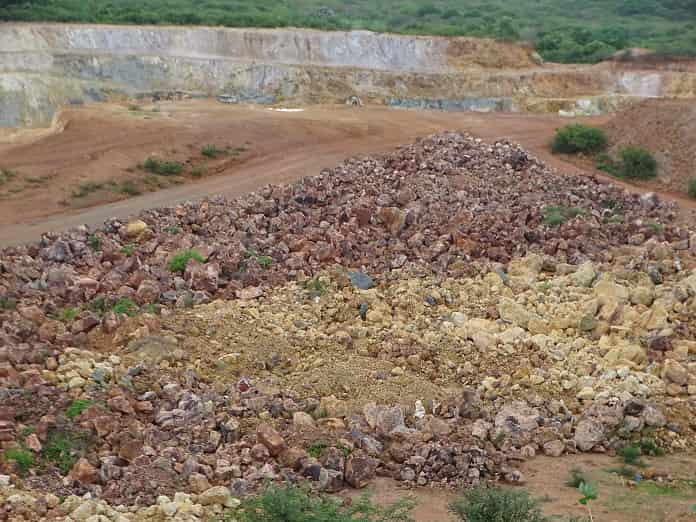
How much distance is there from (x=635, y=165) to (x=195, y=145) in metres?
10.6

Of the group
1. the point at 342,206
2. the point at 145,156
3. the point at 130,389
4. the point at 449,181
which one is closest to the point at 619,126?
the point at 449,181

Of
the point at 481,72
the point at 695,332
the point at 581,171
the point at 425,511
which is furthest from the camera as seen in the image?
the point at 481,72

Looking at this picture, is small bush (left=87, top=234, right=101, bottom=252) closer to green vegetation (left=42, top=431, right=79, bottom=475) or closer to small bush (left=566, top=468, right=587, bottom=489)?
green vegetation (left=42, top=431, right=79, bottom=475)

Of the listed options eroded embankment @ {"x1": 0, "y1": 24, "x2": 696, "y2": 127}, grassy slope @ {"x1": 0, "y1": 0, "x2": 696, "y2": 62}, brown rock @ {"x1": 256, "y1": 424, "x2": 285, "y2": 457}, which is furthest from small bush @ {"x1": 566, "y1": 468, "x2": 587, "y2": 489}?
grassy slope @ {"x1": 0, "y1": 0, "x2": 696, "y2": 62}

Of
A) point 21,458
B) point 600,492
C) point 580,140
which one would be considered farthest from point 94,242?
point 580,140

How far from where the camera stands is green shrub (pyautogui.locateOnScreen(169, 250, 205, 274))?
1436 cm

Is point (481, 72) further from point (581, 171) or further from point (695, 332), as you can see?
point (695, 332)

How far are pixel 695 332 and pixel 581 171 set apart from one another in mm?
9036

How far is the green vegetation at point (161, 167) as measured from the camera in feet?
70.1

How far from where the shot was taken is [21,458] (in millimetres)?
9055

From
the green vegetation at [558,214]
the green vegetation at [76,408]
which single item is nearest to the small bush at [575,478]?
the green vegetation at [76,408]

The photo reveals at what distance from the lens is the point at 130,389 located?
34.7 ft

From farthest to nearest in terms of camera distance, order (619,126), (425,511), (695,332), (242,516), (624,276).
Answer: (619,126)
(624,276)
(695,332)
(425,511)
(242,516)

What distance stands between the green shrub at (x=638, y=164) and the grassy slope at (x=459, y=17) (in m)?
18.9
